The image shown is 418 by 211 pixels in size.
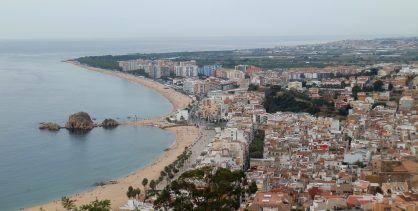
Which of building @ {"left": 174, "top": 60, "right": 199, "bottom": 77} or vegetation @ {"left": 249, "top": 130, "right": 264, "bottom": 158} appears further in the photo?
building @ {"left": 174, "top": 60, "right": 199, "bottom": 77}

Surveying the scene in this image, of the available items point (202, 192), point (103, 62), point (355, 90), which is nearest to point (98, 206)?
point (202, 192)

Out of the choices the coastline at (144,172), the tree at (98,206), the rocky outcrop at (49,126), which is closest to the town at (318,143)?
the coastline at (144,172)

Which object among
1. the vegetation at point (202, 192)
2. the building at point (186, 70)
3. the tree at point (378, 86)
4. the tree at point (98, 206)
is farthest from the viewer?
the building at point (186, 70)

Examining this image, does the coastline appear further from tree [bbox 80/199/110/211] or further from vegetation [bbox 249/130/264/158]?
tree [bbox 80/199/110/211]

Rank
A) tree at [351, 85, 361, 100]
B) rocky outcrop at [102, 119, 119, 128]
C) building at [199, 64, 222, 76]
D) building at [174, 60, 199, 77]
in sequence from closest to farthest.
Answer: rocky outcrop at [102, 119, 119, 128] < tree at [351, 85, 361, 100] < building at [174, 60, 199, 77] < building at [199, 64, 222, 76]

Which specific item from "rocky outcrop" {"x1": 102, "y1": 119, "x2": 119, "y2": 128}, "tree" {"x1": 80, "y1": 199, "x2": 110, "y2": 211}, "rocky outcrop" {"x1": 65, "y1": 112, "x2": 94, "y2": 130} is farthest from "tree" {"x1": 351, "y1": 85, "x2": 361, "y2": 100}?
"tree" {"x1": 80, "y1": 199, "x2": 110, "y2": 211}

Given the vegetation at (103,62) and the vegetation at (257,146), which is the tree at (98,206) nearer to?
the vegetation at (257,146)
